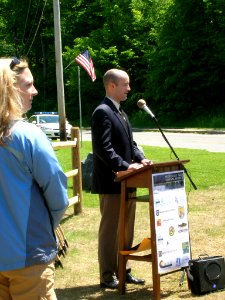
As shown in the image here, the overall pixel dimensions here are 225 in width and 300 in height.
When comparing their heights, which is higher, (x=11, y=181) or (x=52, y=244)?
(x=11, y=181)

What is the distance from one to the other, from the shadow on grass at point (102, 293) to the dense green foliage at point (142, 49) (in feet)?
107

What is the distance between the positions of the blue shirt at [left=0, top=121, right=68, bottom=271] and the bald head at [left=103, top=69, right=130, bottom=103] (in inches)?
103

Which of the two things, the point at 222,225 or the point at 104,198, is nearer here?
the point at 104,198

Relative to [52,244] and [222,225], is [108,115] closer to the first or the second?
[52,244]

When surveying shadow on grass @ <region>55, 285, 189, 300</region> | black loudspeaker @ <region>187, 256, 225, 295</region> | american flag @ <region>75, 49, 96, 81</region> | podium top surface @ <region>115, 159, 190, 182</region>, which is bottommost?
shadow on grass @ <region>55, 285, 189, 300</region>

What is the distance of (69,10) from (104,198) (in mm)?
51541

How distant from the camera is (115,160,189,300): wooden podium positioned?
5.12 metres

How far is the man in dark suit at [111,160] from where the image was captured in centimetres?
543

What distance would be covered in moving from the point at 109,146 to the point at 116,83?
0.61 meters

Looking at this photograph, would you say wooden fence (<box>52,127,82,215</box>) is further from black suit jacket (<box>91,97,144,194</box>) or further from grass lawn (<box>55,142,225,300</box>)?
black suit jacket (<box>91,97,144,194</box>)

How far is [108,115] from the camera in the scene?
548cm

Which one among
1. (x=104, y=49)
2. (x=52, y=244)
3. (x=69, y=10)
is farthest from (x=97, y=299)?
(x=69, y=10)

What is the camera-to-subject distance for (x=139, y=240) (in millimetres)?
7520

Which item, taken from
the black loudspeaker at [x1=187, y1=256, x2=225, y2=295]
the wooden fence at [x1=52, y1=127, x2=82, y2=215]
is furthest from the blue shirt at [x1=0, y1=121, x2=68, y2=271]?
the wooden fence at [x1=52, y1=127, x2=82, y2=215]
